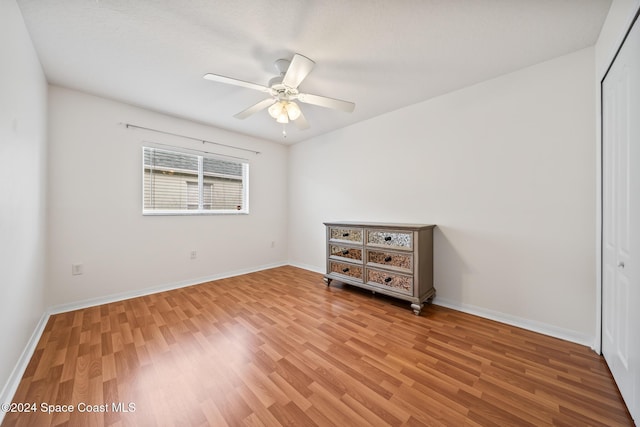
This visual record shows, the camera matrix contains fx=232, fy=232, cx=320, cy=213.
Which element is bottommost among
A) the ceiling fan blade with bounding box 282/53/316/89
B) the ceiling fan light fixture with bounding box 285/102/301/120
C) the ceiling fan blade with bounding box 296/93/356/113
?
the ceiling fan light fixture with bounding box 285/102/301/120

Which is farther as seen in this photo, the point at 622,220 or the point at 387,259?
the point at 387,259

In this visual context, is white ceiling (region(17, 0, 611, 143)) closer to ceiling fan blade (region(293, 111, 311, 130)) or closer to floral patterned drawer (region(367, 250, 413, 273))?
ceiling fan blade (region(293, 111, 311, 130))

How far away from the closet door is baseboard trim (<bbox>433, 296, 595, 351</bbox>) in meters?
0.19

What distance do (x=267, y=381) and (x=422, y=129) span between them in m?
2.95

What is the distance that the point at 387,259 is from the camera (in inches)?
107

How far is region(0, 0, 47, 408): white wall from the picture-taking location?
1.36 metres

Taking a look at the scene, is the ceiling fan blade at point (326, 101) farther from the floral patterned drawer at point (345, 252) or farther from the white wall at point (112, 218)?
the white wall at point (112, 218)

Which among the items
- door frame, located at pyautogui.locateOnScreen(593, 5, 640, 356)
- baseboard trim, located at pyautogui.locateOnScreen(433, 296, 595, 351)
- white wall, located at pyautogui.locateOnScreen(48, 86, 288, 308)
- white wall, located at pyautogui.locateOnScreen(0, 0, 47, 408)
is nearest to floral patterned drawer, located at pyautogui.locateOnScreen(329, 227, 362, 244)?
baseboard trim, located at pyautogui.locateOnScreen(433, 296, 595, 351)

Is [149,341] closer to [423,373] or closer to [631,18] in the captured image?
[423,373]

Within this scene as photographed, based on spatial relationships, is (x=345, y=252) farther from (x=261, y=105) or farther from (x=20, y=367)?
(x=20, y=367)

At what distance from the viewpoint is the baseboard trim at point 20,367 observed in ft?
4.32

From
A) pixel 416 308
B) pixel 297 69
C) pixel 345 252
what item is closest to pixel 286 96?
pixel 297 69

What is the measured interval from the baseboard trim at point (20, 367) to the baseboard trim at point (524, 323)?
11.2 ft

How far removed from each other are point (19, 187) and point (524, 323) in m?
4.22
